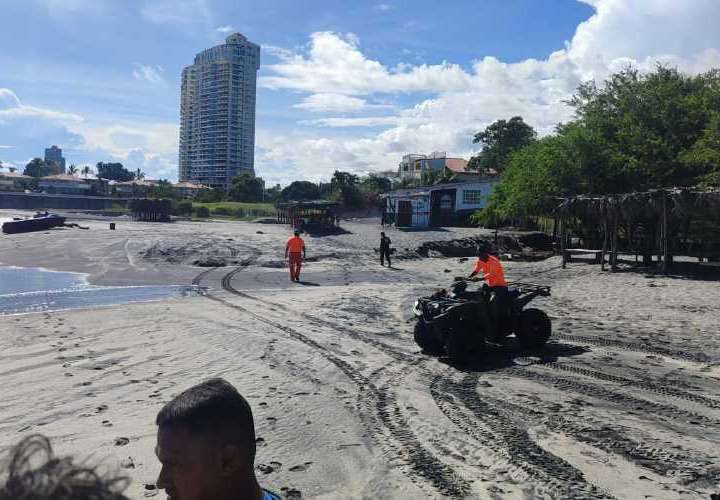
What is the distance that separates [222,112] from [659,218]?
437 feet

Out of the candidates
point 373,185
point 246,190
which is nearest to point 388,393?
point 373,185

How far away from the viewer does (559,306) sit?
584 inches

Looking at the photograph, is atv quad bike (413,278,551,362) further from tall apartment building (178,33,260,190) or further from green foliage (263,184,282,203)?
tall apartment building (178,33,260,190)

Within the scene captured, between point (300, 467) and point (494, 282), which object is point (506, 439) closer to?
point (300, 467)

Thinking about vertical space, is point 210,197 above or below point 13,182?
below

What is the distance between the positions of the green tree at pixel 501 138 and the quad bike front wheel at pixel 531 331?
5252cm

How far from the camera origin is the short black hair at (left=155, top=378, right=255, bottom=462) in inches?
69.7

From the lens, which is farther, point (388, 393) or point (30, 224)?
point (30, 224)

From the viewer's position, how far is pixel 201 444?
1784 millimetres

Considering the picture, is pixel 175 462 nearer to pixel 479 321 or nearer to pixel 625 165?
pixel 479 321

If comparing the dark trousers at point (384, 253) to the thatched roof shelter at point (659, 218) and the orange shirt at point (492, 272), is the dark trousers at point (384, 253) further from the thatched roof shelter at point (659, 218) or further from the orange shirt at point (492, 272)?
the orange shirt at point (492, 272)

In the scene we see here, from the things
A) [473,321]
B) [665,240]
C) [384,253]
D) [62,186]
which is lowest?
[473,321]

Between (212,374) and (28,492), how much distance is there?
701 cm

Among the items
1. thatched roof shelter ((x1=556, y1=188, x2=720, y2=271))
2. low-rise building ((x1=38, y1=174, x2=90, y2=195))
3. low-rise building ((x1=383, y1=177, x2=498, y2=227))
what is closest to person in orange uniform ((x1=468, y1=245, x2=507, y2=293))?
thatched roof shelter ((x1=556, y1=188, x2=720, y2=271))
